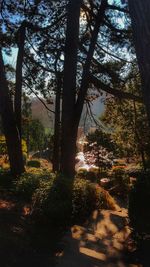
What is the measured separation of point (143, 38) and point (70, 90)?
5113mm

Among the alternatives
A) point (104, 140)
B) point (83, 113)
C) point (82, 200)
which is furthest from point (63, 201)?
point (104, 140)

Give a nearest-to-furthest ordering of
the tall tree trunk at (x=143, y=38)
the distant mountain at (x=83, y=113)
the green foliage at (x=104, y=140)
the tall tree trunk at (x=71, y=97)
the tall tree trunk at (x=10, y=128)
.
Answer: the tall tree trunk at (x=143, y=38)
the tall tree trunk at (x=71, y=97)
the tall tree trunk at (x=10, y=128)
the distant mountain at (x=83, y=113)
the green foliage at (x=104, y=140)

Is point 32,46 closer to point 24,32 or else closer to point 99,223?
point 24,32

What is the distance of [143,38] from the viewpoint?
4000 mm

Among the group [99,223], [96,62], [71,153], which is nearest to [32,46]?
[96,62]

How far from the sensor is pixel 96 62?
404 inches

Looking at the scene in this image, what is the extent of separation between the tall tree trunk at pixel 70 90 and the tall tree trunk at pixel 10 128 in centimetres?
136

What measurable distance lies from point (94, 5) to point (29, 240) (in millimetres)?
7216

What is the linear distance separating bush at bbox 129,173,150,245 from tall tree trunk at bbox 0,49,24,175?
4.92 m

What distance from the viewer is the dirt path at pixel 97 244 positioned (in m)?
4.49

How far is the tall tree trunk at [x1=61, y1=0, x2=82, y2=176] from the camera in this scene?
898cm

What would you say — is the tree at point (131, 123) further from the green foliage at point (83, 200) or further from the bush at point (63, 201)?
the bush at point (63, 201)

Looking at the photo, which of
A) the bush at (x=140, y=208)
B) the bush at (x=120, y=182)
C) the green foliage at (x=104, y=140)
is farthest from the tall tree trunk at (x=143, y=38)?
the green foliage at (x=104, y=140)

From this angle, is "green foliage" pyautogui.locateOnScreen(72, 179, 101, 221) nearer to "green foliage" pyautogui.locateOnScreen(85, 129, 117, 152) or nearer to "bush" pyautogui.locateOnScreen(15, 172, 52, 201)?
"bush" pyautogui.locateOnScreen(15, 172, 52, 201)
